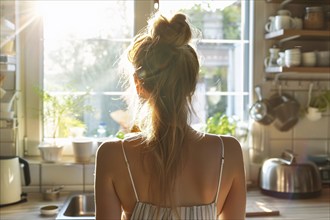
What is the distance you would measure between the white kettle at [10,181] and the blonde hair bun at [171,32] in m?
1.14

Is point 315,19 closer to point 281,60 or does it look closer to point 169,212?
point 281,60

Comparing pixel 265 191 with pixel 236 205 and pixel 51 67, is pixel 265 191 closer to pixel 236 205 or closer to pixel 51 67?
pixel 236 205

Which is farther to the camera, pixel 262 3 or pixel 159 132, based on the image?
pixel 262 3

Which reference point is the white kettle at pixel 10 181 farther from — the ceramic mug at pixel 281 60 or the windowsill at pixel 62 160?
the ceramic mug at pixel 281 60

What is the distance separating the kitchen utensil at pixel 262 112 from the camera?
2176mm

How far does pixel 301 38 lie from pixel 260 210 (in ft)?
3.02

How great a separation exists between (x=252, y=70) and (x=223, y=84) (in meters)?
0.18

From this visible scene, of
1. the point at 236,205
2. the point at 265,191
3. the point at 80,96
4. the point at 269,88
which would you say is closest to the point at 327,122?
the point at 269,88

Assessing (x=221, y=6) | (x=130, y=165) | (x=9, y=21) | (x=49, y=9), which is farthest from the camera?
(x=221, y=6)

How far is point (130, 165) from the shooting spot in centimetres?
93

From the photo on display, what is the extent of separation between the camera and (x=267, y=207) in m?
1.80

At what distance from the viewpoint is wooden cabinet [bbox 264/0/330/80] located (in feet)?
6.48

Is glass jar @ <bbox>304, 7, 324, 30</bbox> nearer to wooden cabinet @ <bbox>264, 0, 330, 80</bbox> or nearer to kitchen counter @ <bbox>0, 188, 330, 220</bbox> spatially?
wooden cabinet @ <bbox>264, 0, 330, 80</bbox>

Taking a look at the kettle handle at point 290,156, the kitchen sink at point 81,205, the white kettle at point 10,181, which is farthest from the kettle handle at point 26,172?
the kettle handle at point 290,156
